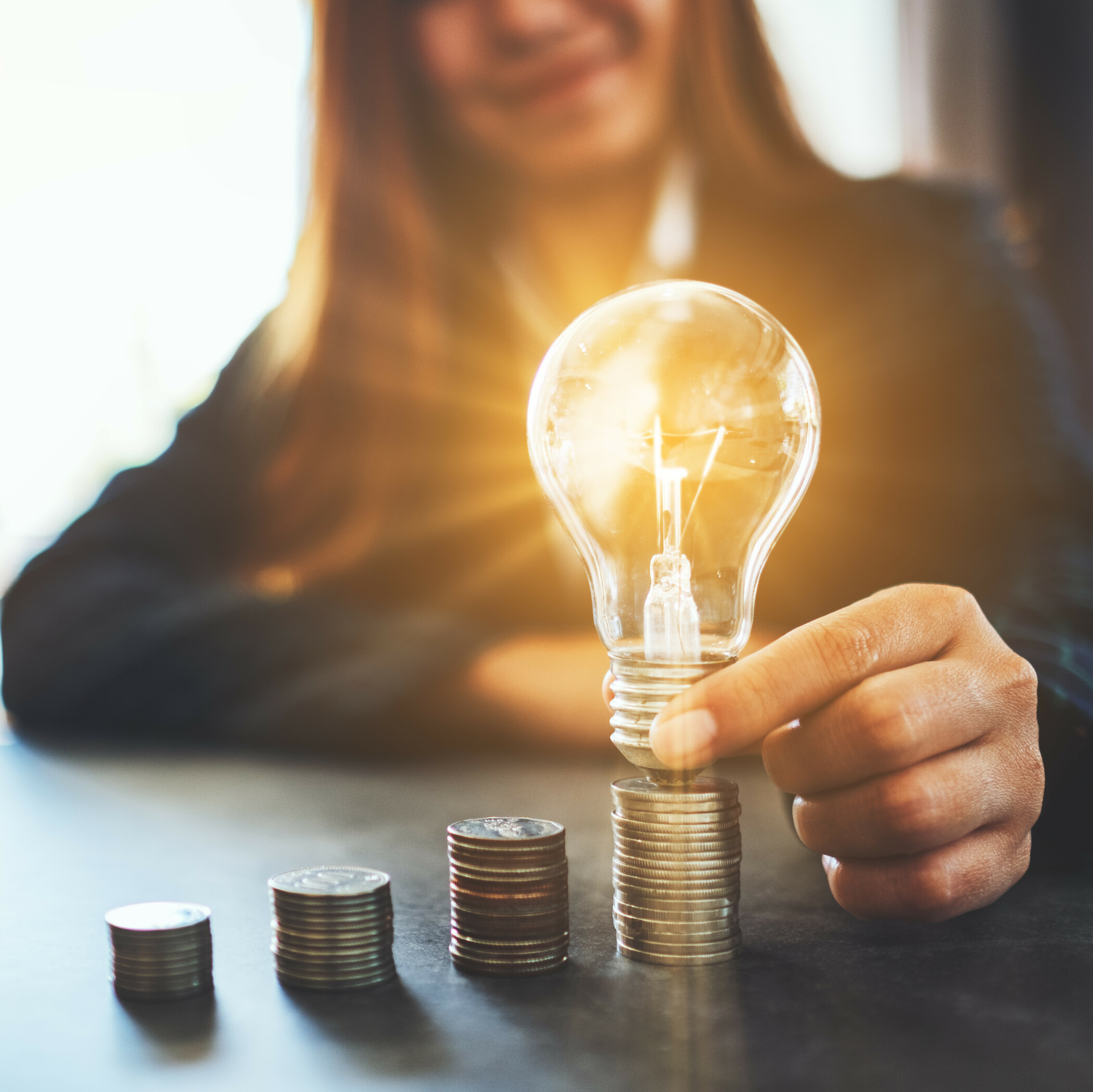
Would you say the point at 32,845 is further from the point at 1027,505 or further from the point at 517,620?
the point at 1027,505

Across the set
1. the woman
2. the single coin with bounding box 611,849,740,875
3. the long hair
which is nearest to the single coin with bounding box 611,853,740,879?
the single coin with bounding box 611,849,740,875

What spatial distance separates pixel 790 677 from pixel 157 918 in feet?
1.48

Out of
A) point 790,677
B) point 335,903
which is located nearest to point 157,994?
point 335,903

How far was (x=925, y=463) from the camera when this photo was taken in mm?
2090

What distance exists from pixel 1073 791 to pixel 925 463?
115 centimetres

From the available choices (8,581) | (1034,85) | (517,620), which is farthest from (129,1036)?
(1034,85)

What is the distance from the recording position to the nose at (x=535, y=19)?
1.87 metres

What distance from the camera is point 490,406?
235cm

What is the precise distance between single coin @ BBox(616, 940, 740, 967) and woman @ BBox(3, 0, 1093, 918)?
0.89 m

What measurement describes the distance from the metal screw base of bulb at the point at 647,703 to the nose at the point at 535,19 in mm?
1494

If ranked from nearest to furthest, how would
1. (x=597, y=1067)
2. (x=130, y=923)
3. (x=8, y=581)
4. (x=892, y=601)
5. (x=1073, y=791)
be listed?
1. (x=597, y=1067)
2. (x=130, y=923)
3. (x=892, y=601)
4. (x=1073, y=791)
5. (x=8, y=581)

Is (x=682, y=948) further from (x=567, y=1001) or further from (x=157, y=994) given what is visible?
(x=157, y=994)

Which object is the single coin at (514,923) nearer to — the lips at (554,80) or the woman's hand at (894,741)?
the woman's hand at (894,741)

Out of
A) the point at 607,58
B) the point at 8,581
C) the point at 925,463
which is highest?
the point at 607,58
